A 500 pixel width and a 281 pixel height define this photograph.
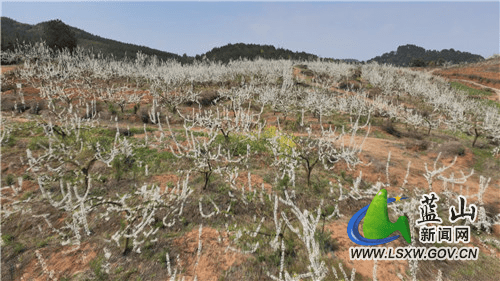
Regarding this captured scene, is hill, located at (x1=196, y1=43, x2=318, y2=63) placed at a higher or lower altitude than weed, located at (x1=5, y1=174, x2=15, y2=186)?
higher

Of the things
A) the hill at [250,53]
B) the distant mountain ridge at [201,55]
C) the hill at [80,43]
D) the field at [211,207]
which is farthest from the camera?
the hill at [250,53]

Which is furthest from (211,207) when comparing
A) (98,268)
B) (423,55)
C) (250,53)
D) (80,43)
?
(423,55)

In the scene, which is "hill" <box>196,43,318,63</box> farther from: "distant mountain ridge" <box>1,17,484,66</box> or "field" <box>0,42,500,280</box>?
"field" <box>0,42,500,280</box>

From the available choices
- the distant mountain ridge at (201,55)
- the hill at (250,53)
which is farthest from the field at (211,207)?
the hill at (250,53)

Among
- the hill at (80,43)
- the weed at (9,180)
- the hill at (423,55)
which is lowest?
the weed at (9,180)

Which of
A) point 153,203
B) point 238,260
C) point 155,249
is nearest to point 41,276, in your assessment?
point 155,249

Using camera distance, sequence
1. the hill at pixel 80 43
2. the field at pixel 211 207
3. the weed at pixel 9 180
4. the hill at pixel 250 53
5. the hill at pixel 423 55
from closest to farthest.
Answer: the field at pixel 211 207
the weed at pixel 9 180
the hill at pixel 80 43
the hill at pixel 250 53
the hill at pixel 423 55

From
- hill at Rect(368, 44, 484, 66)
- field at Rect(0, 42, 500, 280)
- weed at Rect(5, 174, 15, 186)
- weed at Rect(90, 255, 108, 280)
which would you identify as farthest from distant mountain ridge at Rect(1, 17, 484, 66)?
weed at Rect(90, 255, 108, 280)

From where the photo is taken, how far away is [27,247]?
598cm

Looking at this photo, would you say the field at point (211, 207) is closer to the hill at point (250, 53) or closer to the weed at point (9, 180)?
the weed at point (9, 180)

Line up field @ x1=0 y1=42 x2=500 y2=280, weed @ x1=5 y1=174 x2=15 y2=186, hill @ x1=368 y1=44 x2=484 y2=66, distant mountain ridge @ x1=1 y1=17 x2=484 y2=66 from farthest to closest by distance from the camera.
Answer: hill @ x1=368 y1=44 x2=484 y2=66 < distant mountain ridge @ x1=1 y1=17 x2=484 y2=66 < weed @ x1=5 y1=174 x2=15 y2=186 < field @ x1=0 y1=42 x2=500 y2=280

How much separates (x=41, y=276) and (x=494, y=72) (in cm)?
8547

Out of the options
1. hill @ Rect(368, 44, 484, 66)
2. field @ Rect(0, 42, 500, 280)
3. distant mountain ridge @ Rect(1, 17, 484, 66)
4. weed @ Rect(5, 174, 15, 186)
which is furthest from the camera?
hill @ Rect(368, 44, 484, 66)

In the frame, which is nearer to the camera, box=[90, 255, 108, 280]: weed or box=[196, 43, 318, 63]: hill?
box=[90, 255, 108, 280]: weed
